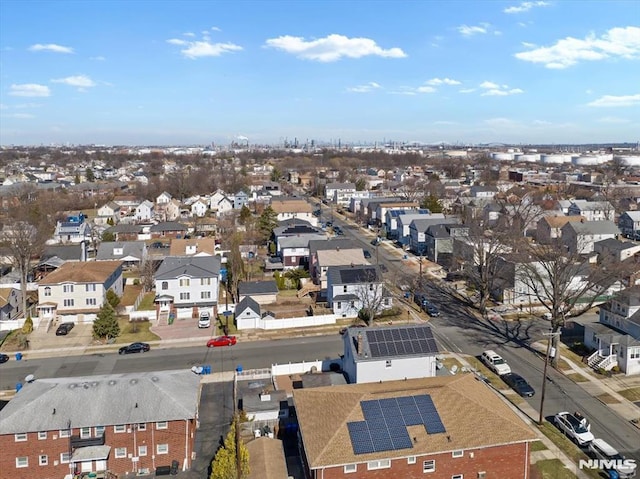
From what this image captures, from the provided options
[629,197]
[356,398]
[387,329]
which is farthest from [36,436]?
[629,197]

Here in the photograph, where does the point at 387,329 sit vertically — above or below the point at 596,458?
above

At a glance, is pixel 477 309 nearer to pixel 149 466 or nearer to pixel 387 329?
pixel 387 329

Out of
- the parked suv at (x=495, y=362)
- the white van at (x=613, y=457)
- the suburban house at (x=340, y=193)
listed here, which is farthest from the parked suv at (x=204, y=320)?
the suburban house at (x=340, y=193)

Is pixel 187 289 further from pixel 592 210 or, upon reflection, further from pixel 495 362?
pixel 592 210

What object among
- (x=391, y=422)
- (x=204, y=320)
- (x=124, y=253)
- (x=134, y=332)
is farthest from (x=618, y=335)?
(x=124, y=253)

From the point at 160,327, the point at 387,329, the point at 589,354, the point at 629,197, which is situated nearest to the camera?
the point at 387,329

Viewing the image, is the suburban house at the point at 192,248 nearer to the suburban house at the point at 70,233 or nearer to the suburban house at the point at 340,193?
the suburban house at the point at 70,233
